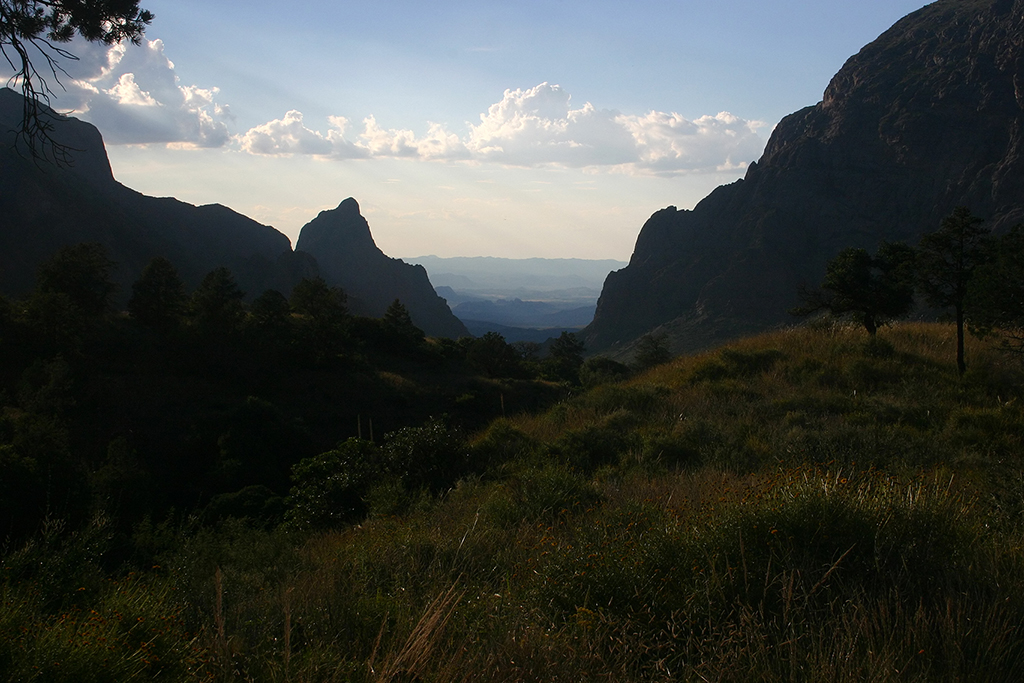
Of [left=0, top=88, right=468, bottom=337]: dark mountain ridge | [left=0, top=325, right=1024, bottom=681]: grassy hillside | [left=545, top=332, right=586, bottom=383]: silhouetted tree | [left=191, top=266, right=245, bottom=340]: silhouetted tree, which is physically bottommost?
[left=545, top=332, right=586, bottom=383]: silhouetted tree

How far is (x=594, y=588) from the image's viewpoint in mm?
3412

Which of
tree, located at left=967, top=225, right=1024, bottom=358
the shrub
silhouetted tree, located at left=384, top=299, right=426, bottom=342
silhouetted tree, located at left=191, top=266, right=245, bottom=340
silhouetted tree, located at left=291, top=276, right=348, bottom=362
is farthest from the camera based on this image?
silhouetted tree, located at left=384, top=299, right=426, bottom=342

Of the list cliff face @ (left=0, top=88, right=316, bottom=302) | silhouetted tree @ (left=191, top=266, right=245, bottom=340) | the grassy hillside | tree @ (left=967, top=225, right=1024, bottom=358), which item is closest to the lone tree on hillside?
tree @ (left=967, top=225, right=1024, bottom=358)

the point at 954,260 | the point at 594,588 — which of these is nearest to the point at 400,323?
the point at 954,260

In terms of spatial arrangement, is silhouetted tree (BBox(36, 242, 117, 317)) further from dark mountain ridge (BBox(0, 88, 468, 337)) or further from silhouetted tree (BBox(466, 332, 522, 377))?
silhouetted tree (BBox(466, 332, 522, 377))

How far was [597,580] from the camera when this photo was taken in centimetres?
343

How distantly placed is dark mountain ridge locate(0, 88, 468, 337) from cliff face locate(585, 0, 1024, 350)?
5946 cm

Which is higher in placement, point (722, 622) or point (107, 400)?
point (722, 622)

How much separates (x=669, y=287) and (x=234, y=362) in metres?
115

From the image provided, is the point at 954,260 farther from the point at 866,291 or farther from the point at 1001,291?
the point at 866,291

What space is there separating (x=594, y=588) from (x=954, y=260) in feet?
33.3

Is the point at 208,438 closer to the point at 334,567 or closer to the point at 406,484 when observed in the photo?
the point at 406,484

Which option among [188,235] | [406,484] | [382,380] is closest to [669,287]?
[188,235]

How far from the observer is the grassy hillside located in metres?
2.72
